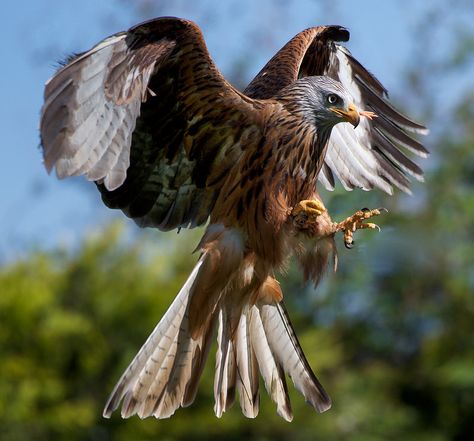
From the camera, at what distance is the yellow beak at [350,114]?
209 inches

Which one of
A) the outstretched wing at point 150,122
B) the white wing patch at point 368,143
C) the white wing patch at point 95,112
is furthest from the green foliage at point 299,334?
the white wing patch at point 95,112

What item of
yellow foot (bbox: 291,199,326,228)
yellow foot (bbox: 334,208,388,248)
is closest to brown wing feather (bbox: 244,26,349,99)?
yellow foot (bbox: 291,199,326,228)

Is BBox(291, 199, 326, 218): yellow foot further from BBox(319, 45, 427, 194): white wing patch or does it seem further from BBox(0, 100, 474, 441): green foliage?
BBox(0, 100, 474, 441): green foliage

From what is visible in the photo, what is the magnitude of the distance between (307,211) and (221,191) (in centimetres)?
60

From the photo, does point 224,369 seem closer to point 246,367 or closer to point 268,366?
point 246,367

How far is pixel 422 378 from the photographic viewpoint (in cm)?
1436

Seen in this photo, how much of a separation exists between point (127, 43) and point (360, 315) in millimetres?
10444

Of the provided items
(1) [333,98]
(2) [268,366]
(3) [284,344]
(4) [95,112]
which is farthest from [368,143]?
(4) [95,112]

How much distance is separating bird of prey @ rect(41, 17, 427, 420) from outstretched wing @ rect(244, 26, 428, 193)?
0.11 feet

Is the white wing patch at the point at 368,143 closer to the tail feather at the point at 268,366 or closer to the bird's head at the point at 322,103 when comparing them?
the bird's head at the point at 322,103

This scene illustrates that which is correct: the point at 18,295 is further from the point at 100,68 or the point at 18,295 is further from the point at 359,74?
the point at 100,68

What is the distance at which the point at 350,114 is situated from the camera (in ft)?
17.5

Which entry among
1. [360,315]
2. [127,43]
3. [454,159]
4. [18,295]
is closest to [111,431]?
[18,295]

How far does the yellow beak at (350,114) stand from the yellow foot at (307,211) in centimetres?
42
